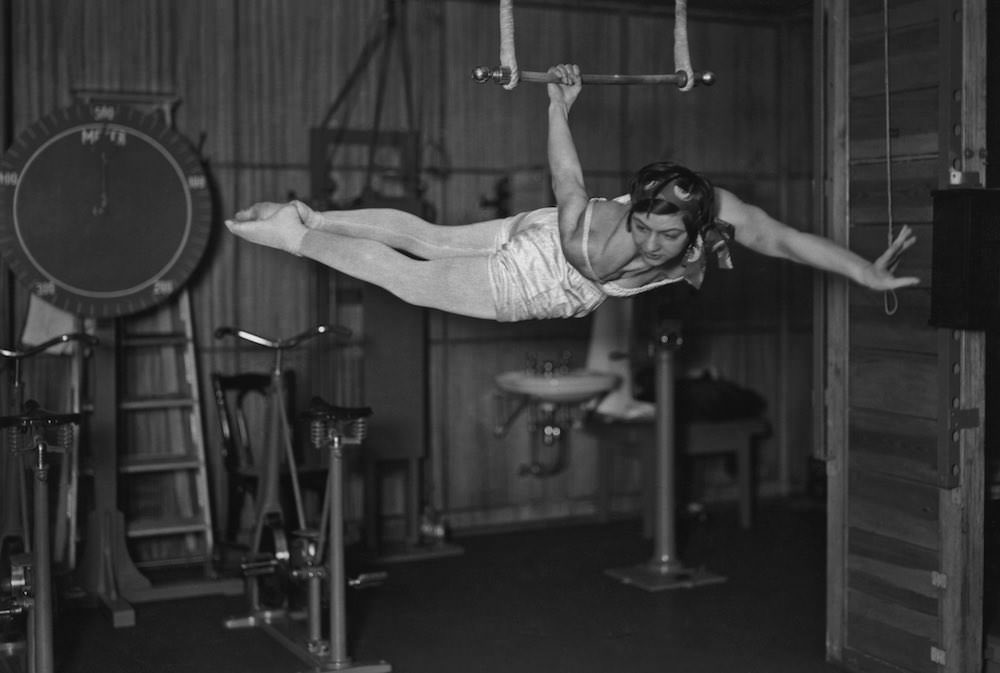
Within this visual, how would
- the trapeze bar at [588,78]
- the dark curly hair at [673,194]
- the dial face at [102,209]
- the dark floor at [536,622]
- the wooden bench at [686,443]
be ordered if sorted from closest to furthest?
the trapeze bar at [588,78] → the dark curly hair at [673,194] → the dark floor at [536,622] → the dial face at [102,209] → the wooden bench at [686,443]

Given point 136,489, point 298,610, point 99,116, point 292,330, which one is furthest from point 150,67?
point 298,610

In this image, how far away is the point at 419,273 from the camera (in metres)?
3.82

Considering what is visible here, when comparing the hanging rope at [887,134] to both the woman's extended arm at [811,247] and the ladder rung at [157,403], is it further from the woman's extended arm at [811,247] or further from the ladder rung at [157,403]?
the ladder rung at [157,403]

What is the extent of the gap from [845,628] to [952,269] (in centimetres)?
155

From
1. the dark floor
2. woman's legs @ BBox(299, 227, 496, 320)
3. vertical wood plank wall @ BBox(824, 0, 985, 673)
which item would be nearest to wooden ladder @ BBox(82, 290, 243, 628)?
the dark floor

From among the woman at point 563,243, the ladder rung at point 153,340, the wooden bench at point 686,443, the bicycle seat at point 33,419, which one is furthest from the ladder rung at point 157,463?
the woman at point 563,243

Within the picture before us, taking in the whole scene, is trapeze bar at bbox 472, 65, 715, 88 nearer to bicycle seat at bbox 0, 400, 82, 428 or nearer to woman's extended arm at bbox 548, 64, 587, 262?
woman's extended arm at bbox 548, 64, 587, 262

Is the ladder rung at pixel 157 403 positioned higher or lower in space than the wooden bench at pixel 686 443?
higher

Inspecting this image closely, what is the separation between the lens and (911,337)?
16.1 feet

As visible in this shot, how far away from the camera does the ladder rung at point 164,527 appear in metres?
6.42

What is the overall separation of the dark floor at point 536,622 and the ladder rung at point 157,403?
96cm

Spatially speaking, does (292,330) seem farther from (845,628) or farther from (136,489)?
(845,628)

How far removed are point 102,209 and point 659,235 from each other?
3.43m

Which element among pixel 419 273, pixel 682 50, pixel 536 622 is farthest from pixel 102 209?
pixel 682 50
